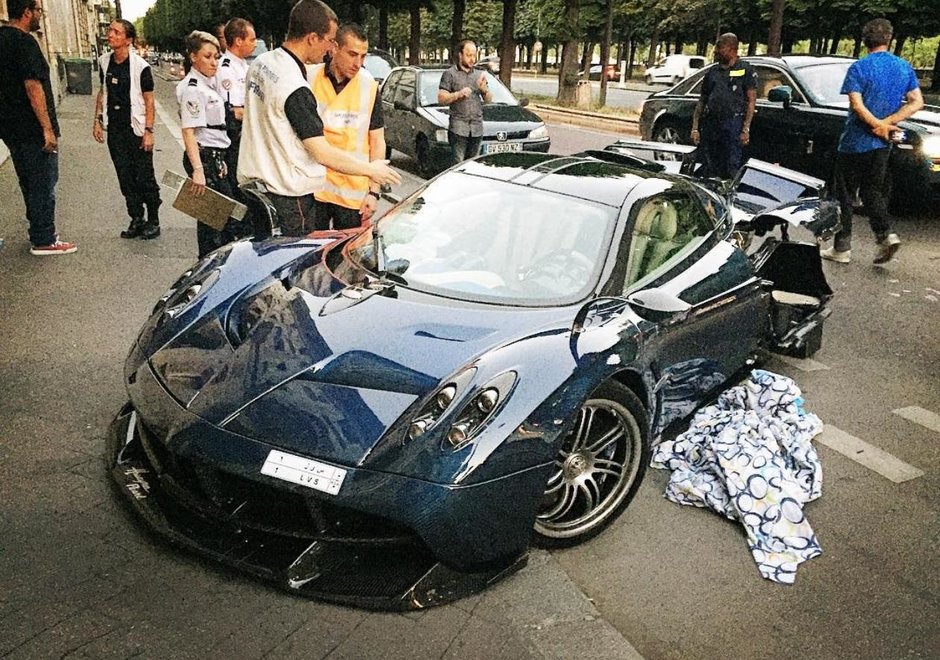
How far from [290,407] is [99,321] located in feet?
10.1

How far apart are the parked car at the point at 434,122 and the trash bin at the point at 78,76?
56.7ft

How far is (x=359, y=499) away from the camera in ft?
7.72

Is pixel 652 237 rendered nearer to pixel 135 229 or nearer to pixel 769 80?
pixel 135 229

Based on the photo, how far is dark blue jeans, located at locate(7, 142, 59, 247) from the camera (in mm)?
6160

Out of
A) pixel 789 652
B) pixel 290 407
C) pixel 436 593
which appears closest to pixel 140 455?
pixel 290 407

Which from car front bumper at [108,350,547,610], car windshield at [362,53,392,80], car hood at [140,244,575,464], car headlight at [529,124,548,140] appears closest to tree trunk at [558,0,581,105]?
car windshield at [362,53,392,80]

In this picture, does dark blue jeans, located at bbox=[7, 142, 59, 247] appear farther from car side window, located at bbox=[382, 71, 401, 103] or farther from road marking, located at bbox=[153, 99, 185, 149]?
road marking, located at bbox=[153, 99, 185, 149]

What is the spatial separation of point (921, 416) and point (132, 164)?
6123 millimetres

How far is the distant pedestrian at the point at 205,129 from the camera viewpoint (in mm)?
5832

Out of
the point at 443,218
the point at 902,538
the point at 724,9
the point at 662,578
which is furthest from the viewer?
the point at 724,9

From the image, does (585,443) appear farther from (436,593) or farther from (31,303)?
(31,303)

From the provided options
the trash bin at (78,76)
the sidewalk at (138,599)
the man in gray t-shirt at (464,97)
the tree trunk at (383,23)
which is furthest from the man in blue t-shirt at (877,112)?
the tree trunk at (383,23)

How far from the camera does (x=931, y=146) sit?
803 cm

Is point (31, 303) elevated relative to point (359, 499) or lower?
lower
